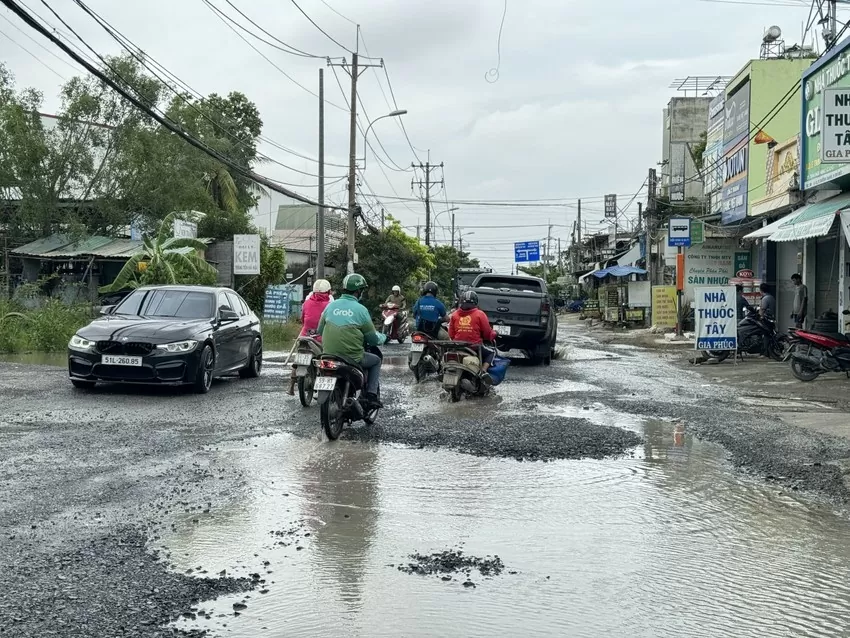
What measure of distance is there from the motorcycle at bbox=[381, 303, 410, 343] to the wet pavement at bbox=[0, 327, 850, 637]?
48.4 feet

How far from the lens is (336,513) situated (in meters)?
6.50

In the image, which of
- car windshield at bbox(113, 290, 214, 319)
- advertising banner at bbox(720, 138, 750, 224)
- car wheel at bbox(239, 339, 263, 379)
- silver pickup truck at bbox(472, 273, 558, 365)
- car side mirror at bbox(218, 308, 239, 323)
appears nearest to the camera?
car windshield at bbox(113, 290, 214, 319)

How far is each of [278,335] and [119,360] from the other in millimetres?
14814

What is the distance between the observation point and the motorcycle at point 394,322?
26.3 metres

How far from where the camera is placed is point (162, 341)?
12.9 m

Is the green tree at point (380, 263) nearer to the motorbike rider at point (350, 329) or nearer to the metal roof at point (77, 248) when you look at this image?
the metal roof at point (77, 248)

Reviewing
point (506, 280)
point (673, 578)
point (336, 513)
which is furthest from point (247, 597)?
point (506, 280)

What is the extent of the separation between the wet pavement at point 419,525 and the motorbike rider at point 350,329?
823 millimetres

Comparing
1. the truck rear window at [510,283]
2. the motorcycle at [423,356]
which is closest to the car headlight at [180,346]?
the motorcycle at [423,356]

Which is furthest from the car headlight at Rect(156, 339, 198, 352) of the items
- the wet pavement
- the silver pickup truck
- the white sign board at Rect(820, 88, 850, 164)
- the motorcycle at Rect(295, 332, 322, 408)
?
the white sign board at Rect(820, 88, 850, 164)

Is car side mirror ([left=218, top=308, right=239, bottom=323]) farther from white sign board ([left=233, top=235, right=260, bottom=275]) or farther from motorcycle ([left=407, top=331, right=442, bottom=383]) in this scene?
white sign board ([left=233, top=235, right=260, bottom=275])

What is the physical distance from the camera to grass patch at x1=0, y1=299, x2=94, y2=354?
20.6 meters

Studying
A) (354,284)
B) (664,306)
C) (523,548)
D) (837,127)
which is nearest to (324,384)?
(354,284)

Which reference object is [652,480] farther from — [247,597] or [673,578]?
[247,597]
